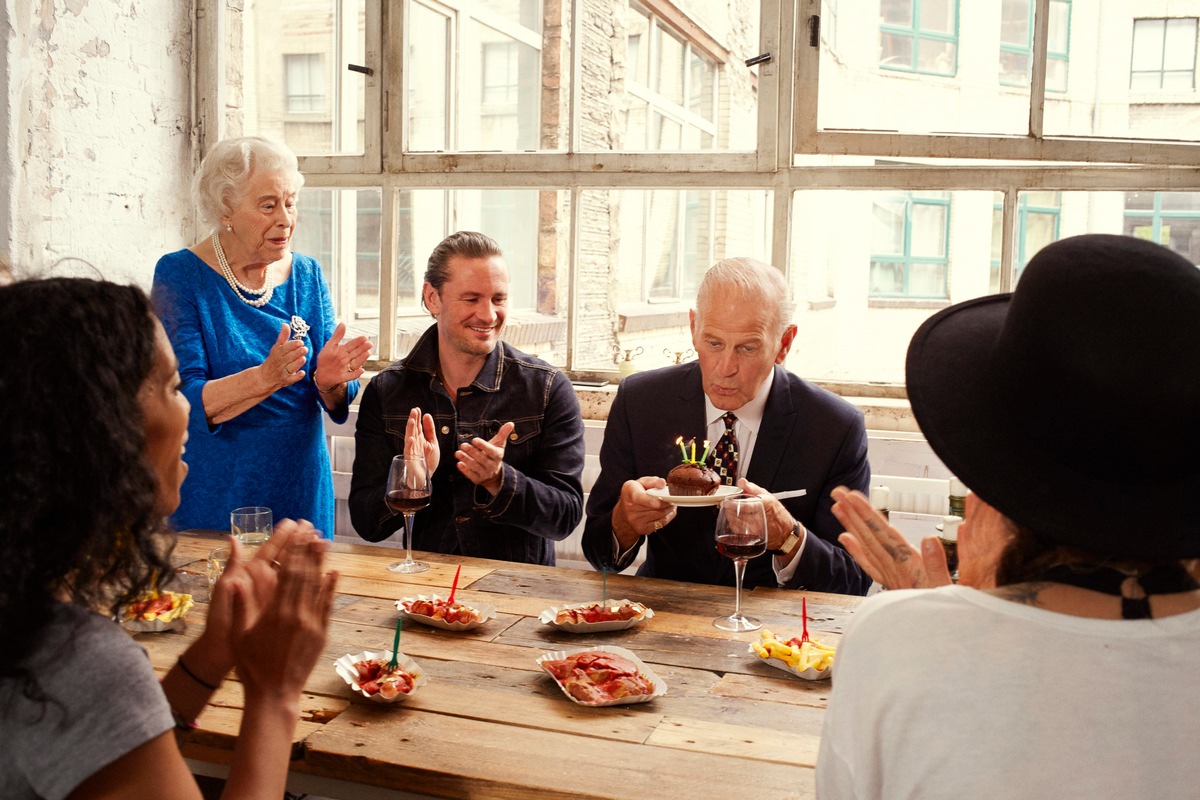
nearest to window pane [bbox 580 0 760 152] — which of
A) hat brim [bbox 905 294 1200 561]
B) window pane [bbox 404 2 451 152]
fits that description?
window pane [bbox 404 2 451 152]

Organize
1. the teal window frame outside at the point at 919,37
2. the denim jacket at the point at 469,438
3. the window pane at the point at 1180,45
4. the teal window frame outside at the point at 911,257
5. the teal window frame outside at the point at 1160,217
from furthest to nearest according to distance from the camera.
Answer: the teal window frame outside at the point at 911,257 < the teal window frame outside at the point at 919,37 < the teal window frame outside at the point at 1160,217 < the window pane at the point at 1180,45 < the denim jacket at the point at 469,438

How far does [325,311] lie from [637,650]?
1834 millimetres

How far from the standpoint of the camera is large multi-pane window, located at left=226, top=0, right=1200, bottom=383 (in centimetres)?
345

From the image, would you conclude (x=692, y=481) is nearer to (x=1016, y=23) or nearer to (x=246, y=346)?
(x=246, y=346)

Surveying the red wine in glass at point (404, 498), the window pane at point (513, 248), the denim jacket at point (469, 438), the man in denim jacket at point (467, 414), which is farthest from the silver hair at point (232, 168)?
the red wine in glass at point (404, 498)

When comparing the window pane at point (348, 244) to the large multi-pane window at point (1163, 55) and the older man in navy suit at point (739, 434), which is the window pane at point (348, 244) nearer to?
the older man in navy suit at point (739, 434)

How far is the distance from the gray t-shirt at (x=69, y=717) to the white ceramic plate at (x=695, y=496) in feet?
4.37

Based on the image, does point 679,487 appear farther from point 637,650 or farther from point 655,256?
point 655,256

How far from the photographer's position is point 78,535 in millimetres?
1084

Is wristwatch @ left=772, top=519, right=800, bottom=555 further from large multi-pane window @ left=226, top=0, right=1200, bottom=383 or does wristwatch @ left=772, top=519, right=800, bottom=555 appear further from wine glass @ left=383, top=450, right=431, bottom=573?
large multi-pane window @ left=226, top=0, right=1200, bottom=383

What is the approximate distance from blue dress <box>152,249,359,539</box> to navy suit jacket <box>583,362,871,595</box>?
97 cm

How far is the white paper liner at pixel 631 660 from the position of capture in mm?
1683

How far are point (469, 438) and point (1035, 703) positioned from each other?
2.12 metres

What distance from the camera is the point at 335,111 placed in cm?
439
